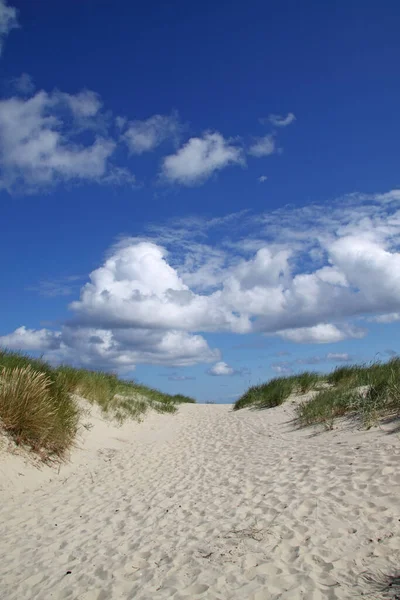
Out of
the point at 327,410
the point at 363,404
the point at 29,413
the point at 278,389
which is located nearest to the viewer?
the point at 29,413

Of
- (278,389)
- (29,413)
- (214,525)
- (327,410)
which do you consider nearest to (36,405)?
(29,413)

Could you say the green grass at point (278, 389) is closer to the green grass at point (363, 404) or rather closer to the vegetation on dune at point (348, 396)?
the vegetation on dune at point (348, 396)

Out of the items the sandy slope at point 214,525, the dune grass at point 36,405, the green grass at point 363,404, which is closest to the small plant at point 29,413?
the dune grass at point 36,405

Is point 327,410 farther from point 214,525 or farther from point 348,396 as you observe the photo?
point 214,525

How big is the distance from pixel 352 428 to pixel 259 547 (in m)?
5.69

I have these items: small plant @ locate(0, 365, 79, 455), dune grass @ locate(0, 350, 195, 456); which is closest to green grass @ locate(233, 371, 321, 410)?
dune grass @ locate(0, 350, 195, 456)

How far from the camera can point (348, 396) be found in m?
11.9

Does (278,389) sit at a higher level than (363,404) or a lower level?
higher

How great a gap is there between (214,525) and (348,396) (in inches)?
283

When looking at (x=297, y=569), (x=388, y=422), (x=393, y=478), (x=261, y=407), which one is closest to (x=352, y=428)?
(x=388, y=422)

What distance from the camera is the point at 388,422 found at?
29.9 feet

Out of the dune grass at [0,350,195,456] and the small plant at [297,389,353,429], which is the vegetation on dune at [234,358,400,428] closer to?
the small plant at [297,389,353,429]

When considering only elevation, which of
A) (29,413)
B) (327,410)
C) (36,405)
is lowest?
(327,410)

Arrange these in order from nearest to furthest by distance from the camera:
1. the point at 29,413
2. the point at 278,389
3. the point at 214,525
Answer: the point at 214,525 < the point at 29,413 < the point at 278,389
